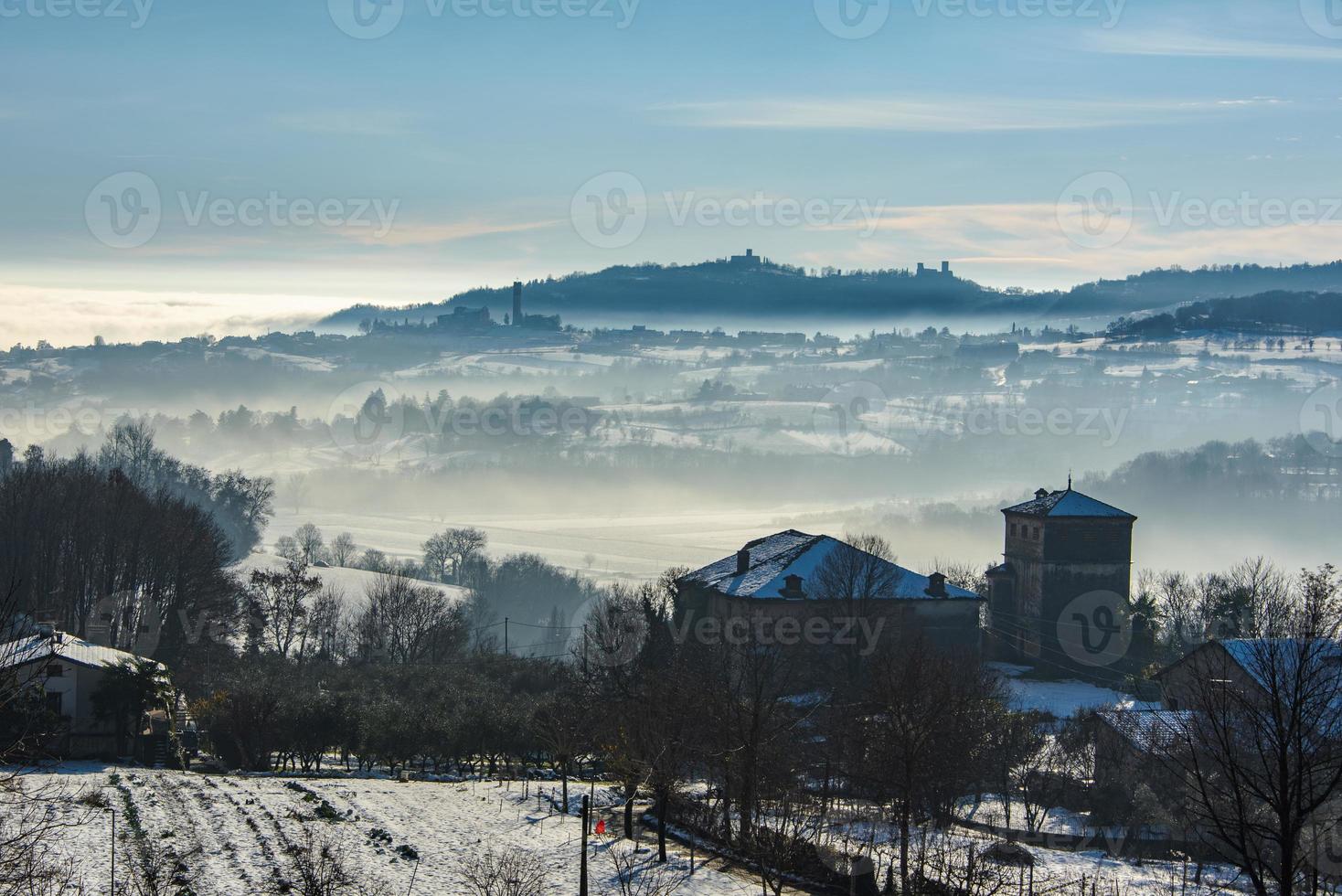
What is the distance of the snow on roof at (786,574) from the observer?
60812mm

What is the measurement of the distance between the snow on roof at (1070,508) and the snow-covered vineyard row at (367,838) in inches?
1420

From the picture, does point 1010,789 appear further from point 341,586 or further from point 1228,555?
point 1228,555

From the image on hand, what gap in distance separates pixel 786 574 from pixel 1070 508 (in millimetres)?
17851

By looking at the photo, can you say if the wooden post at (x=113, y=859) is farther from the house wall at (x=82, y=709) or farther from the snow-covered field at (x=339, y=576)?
the snow-covered field at (x=339, y=576)

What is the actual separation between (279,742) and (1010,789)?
82.3ft

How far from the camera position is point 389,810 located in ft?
100.0

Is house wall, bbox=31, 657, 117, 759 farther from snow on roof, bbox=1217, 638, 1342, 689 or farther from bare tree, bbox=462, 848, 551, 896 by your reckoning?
snow on roof, bbox=1217, 638, 1342, 689

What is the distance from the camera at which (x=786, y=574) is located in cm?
6119

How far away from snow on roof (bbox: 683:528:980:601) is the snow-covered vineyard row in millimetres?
26797

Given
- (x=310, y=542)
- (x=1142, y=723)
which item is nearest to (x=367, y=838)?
(x=1142, y=723)

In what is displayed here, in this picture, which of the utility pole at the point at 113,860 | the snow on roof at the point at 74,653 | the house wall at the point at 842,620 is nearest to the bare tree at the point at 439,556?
the house wall at the point at 842,620

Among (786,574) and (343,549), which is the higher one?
(786,574)

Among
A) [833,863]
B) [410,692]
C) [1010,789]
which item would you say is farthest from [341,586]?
[833,863]

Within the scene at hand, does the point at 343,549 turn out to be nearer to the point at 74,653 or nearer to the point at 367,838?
the point at 74,653
